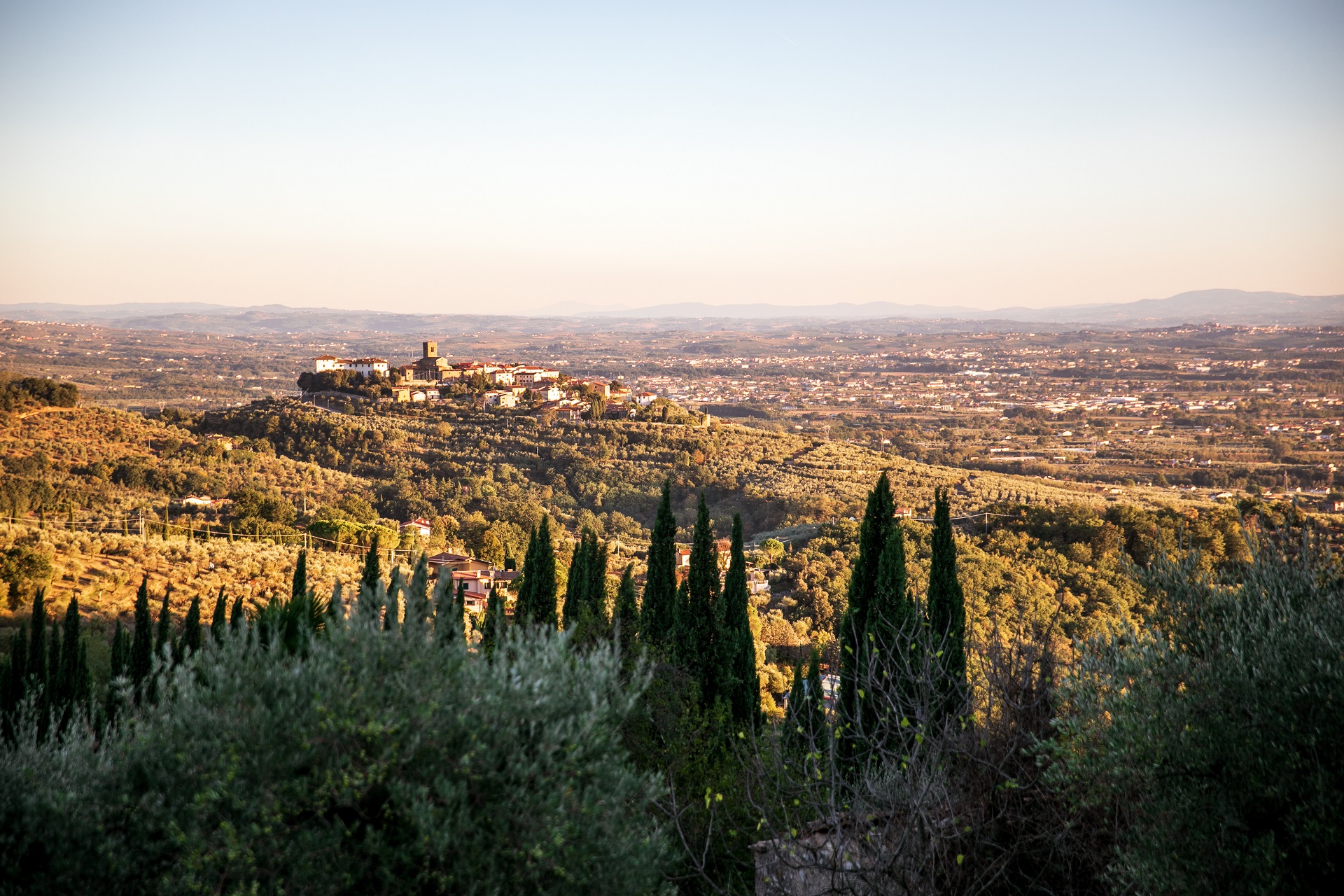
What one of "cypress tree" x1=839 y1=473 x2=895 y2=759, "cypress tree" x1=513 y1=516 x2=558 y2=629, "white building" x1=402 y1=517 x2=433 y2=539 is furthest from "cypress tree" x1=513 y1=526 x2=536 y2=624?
"white building" x1=402 y1=517 x2=433 y2=539

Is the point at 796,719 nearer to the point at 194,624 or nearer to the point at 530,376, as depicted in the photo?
the point at 194,624

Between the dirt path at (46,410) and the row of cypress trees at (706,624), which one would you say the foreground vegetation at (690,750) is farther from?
the dirt path at (46,410)

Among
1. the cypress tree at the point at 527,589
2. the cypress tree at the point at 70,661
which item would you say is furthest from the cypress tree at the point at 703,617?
the cypress tree at the point at 70,661

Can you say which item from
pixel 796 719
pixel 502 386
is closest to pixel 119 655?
pixel 796 719

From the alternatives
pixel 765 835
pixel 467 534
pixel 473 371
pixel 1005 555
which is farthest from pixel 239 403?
pixel 765 835

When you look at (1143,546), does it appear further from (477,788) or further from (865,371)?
(865,371)

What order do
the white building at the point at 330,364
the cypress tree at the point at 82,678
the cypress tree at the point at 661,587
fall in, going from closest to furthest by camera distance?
the cypress tree at the point at 82,678
the cypress tree at the point at 661,587
the white building at the point at 330,364

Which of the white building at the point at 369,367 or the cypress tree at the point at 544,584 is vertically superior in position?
the white building at the point at 369,367
